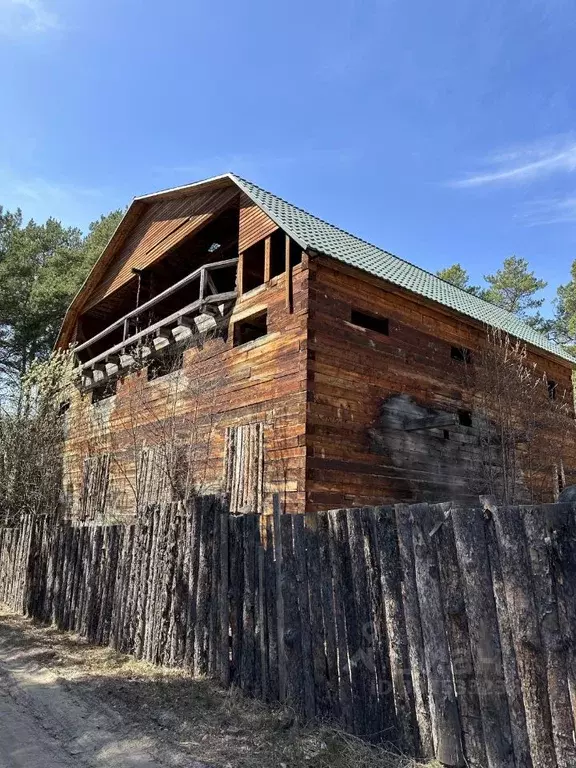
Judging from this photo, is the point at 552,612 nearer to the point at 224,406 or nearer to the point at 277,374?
the point at 277,374

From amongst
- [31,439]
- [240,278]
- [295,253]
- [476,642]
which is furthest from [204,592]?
[31,439]

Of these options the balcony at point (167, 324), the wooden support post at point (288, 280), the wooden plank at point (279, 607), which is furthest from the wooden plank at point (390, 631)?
the balcony at point (167, 324)

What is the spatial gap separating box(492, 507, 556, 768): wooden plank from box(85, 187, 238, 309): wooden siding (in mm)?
10939

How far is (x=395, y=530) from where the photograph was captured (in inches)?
171

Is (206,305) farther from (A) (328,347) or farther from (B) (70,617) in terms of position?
(B) (70,617)

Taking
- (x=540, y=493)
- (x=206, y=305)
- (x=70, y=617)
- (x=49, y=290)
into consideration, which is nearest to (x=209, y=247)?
(x=206, y=305)

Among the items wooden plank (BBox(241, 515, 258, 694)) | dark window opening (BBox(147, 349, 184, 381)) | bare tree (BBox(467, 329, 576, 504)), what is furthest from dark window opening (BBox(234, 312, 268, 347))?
wooden plank (BBox(241, 515, 258, 694))

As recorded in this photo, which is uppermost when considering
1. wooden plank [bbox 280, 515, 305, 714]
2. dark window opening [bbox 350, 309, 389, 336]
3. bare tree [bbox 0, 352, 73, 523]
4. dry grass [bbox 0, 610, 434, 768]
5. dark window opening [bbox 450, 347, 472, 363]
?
dark window opening [bbox 350, 309, 389, 336]

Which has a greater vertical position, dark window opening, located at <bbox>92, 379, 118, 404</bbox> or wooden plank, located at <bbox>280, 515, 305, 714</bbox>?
dark window opening, located at <bbox>92, 379, 118, 404</bbox>

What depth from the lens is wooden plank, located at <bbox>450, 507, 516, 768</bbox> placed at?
3486mm

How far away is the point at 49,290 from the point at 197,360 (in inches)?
745

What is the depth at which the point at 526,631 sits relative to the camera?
134 inches

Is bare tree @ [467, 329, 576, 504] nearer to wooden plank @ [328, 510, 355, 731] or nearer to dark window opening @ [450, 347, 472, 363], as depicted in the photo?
dark window opening @ [450, 347, 472, 363]

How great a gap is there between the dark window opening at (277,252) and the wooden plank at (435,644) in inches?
310
